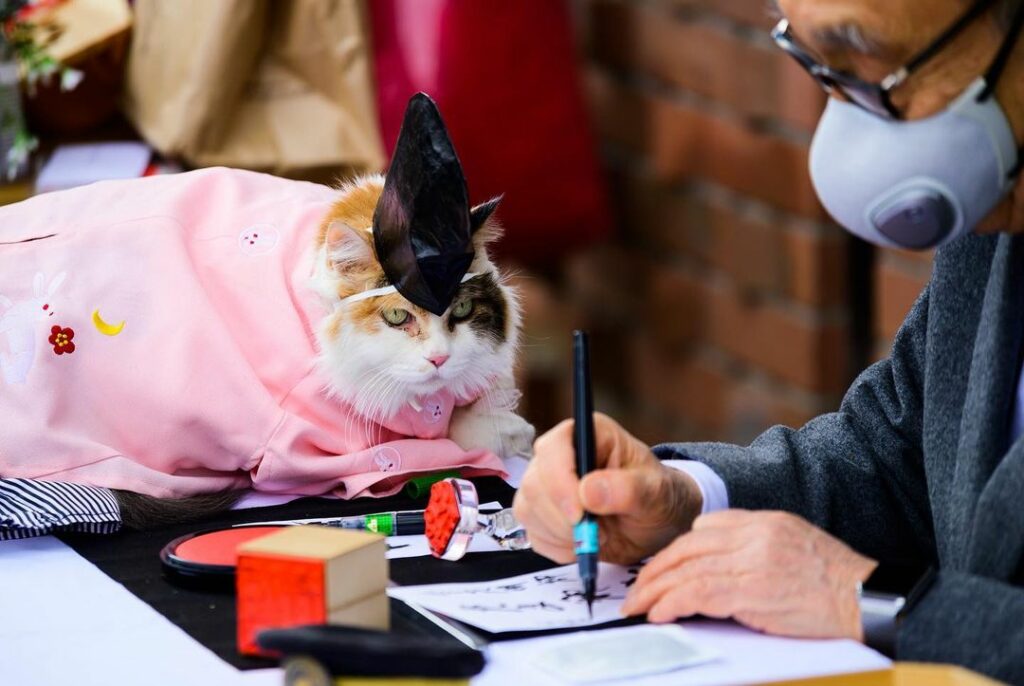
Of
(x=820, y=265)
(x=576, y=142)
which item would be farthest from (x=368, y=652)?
(x=576, y=142)

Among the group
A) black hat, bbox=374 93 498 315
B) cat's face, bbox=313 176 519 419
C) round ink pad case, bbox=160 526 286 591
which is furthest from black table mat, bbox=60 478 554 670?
black hat, bbox=374 93 498 315

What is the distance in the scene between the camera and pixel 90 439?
4.35 feet

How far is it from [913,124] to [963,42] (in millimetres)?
63

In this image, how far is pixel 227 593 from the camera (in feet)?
3.53

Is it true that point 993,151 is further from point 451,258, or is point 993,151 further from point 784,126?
point 784,126

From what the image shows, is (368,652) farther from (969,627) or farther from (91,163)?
(91,163)

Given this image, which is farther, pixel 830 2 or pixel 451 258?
pixel 451 258

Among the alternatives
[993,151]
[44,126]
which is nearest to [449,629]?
[993,151]

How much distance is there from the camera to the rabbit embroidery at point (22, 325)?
4.36ft

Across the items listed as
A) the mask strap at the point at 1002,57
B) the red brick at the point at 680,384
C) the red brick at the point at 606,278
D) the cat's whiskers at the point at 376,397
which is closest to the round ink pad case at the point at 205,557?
the cat's whiskers at the point at 376,397

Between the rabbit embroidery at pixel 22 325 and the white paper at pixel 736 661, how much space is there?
0.61 m

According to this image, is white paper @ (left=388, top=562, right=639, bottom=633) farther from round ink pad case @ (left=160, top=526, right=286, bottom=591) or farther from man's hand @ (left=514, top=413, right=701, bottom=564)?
round ink pad case @ (left=160, top=526, right=286, bottom=591)

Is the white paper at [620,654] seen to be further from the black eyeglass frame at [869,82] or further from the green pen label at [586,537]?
the black eyeglass frame at [869,82]

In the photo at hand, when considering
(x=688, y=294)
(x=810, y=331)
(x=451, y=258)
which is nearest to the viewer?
(x=451, y=258)
